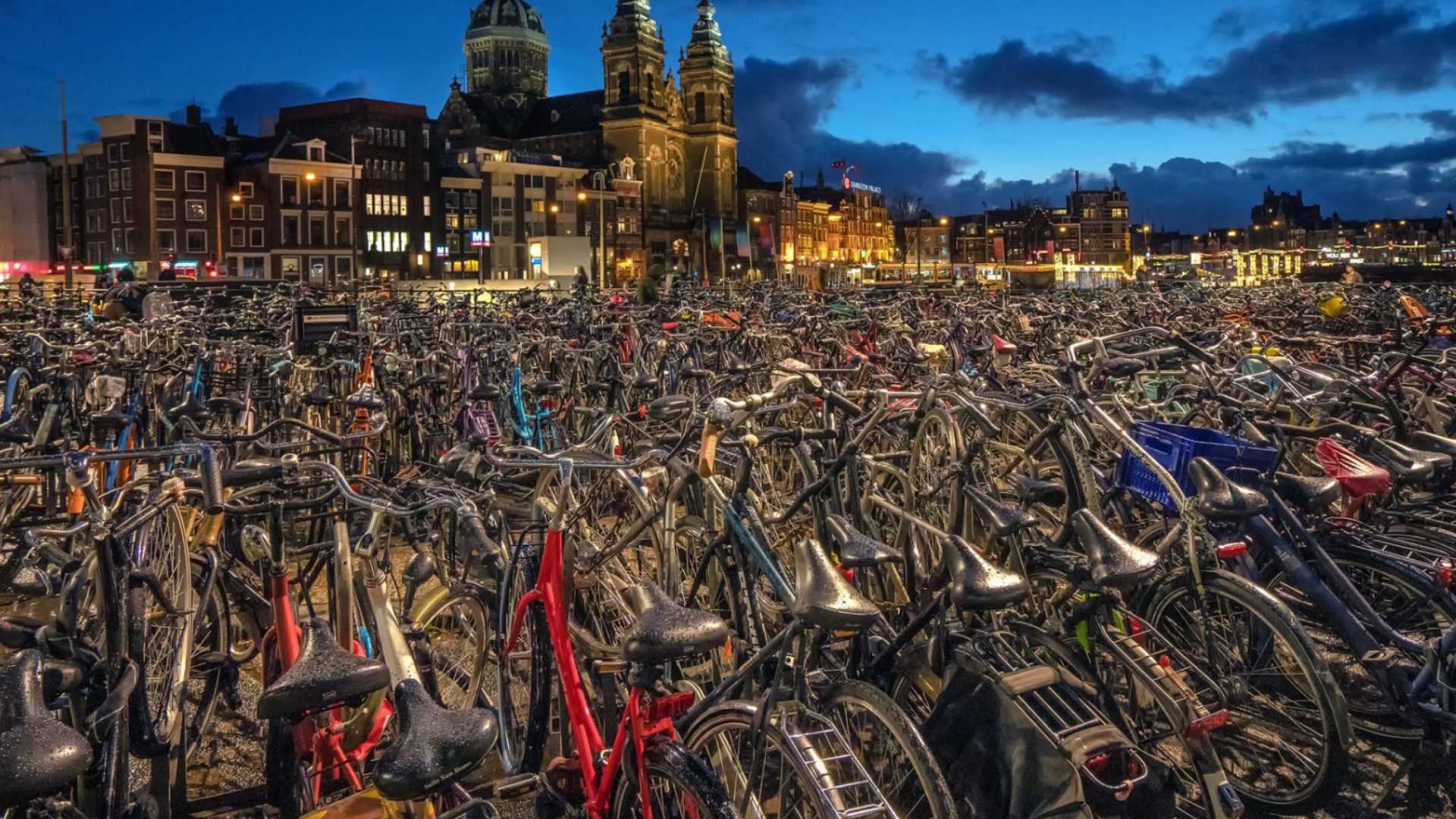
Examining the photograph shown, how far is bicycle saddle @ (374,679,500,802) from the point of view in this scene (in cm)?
230

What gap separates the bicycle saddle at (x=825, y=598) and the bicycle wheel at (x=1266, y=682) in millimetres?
1599

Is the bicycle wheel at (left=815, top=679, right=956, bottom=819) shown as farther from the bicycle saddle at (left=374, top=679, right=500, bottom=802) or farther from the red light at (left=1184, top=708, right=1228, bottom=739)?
the bicycle saddle at (left=374, top=679, right=500, bottom=802)

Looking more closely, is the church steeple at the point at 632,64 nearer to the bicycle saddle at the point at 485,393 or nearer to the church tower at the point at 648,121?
the church tower at the point at 648,121

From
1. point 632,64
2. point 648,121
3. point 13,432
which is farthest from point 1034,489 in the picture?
point 632,64

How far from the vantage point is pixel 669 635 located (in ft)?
9.05

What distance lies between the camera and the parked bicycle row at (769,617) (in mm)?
2811

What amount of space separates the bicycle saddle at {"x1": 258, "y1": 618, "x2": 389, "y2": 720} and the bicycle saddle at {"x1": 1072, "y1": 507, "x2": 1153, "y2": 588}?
6.43 ft

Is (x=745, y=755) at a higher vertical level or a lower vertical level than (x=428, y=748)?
lower

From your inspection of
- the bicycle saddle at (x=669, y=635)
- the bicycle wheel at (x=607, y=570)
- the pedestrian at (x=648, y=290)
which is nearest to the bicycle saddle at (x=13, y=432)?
the bicycle wheel at (x=607, y=570)

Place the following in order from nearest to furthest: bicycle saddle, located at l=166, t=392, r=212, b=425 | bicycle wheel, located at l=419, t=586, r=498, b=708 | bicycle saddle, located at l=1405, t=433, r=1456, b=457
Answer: bicycle wheel, located at l=419, t=586, r=498, b=708, bicycle saddle, located at l=1405, t=433, r=1456, b=457, bicycle saddle, located at l=166, t=392, r=212, b=425

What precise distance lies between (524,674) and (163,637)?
4.15 feet

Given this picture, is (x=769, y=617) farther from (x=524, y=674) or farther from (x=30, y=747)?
(x=30, y=747)

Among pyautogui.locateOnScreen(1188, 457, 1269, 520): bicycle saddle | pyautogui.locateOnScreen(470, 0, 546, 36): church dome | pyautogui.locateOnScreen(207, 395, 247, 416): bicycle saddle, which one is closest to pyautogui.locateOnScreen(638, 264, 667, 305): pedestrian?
pyautogui.locateOnScreen(207, 395, 247, 416): bicycle saddle

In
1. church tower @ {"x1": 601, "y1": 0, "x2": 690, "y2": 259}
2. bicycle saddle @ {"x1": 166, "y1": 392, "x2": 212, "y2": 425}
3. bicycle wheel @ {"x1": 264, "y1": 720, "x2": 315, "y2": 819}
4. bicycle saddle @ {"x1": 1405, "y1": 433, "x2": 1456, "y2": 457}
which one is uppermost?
church tower @ {"x1": 601, "y1": 0, "x2": 690, "y2": 259}
